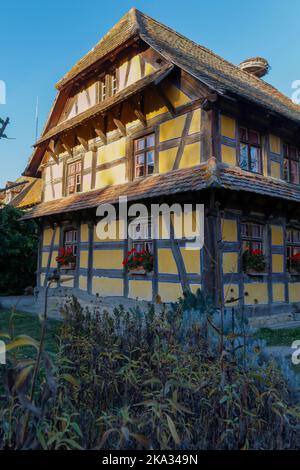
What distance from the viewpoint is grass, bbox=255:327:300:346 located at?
6.50 meters

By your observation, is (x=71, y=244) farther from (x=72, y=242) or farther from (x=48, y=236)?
(x=48, y=236)

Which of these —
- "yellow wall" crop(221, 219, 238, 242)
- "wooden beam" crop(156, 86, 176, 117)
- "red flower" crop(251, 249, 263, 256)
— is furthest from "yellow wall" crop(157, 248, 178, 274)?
"wooden beam" crop(156, 86, 176, 117)

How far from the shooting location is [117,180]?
388 inches

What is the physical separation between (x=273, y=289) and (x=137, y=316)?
212 inches

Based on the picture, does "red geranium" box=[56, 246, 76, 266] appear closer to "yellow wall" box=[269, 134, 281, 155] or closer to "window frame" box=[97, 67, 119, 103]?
"window frame" box=[97, 67, 119, 103]

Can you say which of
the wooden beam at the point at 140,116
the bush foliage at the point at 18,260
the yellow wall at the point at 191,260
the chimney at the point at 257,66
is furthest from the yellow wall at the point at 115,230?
the chimney at the point at 257,66

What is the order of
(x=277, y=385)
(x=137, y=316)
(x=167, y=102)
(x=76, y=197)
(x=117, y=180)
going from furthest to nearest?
(x=76, y=197), (x=117, y=180), (x=167, y=102), (x=137, y=316), (x=277, y=385)

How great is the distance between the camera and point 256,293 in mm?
8070

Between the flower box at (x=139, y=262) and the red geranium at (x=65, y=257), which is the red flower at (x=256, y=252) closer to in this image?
the flower box at (x=139, y=262)

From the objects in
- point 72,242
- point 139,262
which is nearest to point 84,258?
point 72,242

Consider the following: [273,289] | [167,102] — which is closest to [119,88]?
[167,102]

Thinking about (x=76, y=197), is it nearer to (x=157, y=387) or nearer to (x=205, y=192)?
(x=205, y=192)

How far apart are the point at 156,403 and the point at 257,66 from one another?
55.0 ft

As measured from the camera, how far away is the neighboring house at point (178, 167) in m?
7.47
